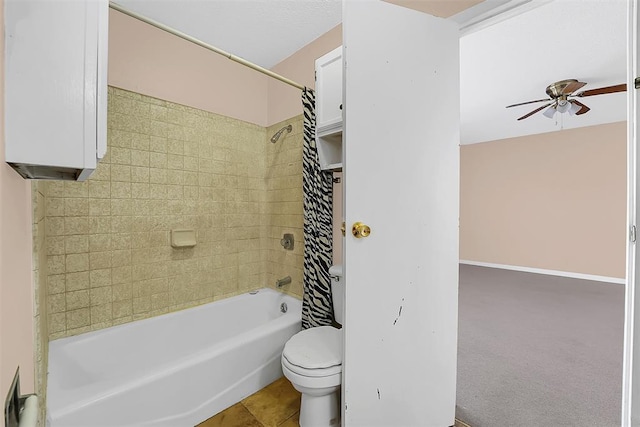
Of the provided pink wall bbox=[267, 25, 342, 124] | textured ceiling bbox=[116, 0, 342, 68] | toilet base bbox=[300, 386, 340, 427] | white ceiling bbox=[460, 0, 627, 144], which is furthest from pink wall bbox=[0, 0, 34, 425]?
white ceiling bbox=[460, 0, 627, 144]

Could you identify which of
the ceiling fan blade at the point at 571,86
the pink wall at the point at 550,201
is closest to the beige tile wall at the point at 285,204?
the ceiling fan blade at the point at 571,86

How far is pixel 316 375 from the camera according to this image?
1.24 m

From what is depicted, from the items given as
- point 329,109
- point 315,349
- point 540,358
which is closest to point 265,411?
point 315,349

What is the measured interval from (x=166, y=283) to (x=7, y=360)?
1574 millimetres

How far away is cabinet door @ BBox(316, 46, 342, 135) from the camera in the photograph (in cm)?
158

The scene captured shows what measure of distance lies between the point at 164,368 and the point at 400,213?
1.37 meters

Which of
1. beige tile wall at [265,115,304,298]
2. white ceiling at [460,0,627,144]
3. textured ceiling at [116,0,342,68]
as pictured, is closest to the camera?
textured ceiling at [116,0,342,68]

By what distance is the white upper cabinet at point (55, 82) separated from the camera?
1.61 ft

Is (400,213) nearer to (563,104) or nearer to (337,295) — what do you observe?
(337,295)

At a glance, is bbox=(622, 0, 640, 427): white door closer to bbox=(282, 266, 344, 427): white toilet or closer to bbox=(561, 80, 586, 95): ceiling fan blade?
bbox=(282, 266, 344, 427): white toilet

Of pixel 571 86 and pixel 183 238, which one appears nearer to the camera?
pixel 183 238

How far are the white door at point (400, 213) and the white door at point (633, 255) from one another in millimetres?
579

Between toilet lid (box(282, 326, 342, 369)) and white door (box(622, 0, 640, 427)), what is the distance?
111 centimetres

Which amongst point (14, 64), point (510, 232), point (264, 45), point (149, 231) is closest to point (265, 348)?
point (149, 231)
